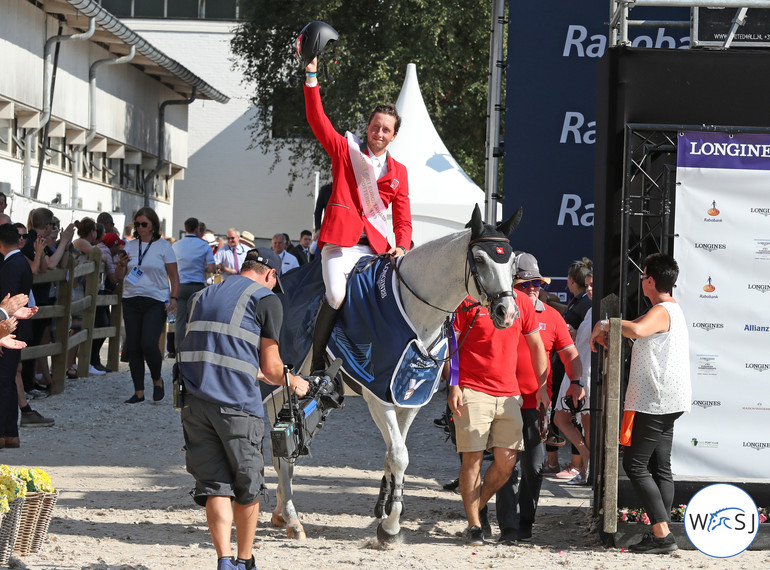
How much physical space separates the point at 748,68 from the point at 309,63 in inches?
110

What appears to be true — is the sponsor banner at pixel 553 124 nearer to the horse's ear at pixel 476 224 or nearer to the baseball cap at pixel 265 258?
the horse's ear at pixel 476 224

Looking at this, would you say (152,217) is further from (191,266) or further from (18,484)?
(18,484)

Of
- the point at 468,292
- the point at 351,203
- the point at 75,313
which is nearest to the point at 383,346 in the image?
the point at 468,292

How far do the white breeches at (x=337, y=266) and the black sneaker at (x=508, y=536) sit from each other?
181cm

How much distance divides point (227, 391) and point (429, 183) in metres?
13.1

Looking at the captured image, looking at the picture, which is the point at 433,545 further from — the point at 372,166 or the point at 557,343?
the point at 372,166

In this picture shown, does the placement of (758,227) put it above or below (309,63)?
below

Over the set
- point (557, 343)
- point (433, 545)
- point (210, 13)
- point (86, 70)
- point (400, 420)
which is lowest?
point (433, 545)

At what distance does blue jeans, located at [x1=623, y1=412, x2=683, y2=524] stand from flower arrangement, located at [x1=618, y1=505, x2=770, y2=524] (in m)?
0.25

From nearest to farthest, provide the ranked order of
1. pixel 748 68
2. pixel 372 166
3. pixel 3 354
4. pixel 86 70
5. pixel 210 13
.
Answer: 1. pixel 748 68
2. pixel 372 166
3. pixel 3 354
4. pixel 86 70
5. pixel 210 13

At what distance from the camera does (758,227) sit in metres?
7.32

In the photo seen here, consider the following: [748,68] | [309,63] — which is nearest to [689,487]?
[748,68]

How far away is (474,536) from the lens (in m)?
7.35

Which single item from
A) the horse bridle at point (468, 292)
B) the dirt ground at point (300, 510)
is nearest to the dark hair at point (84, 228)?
the dirt ground at point (300, 510)
